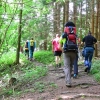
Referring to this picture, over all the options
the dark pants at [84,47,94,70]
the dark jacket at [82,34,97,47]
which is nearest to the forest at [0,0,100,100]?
the dark pants at [84,47,94,70]

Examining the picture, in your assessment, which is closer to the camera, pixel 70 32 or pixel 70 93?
pixel 70 93

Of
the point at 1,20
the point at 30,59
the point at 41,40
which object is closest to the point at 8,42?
the point at 1,20

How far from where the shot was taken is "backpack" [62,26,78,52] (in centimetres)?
769

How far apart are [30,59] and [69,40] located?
32.9 feet

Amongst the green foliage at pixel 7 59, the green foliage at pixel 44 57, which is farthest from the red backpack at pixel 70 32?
the green foliage at pixel 44 57

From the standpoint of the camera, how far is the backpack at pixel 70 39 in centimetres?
769

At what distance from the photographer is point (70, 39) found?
779 cm

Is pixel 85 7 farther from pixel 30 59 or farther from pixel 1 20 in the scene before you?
pixel 1 20

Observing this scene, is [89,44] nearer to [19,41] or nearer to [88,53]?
[88,53]

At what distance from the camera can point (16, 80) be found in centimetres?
1068

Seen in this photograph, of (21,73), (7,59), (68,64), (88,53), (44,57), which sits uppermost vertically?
(88,53)

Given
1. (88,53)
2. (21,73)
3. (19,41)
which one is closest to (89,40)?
(88,53)

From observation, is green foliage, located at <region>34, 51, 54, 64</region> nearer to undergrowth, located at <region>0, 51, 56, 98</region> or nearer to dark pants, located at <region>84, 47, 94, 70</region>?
undergrowth, located at <region>0, 51, 56, 98</region>

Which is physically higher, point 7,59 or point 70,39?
point 70,39
